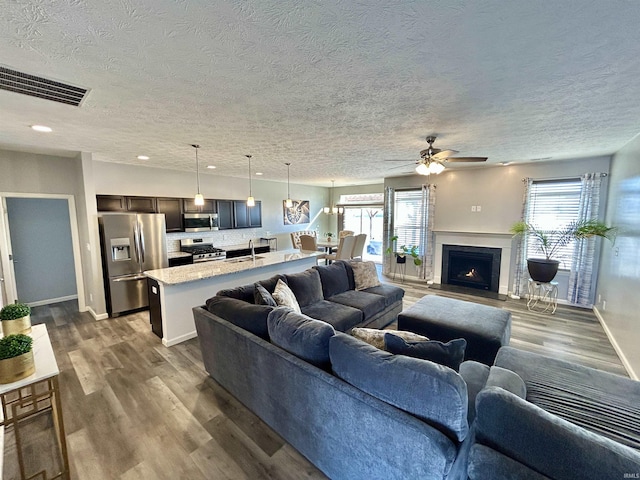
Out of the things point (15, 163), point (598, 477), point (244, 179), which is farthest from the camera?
point (244, 179)

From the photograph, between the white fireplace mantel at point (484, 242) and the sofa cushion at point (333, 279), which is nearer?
the sofa cushion at point (333, 279)

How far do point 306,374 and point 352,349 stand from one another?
1.19ft

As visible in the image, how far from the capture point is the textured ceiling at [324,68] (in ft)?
4.00

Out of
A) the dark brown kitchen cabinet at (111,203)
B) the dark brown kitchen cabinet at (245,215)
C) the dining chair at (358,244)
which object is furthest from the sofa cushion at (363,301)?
the dark brown kitchen cabinet at (111,203)

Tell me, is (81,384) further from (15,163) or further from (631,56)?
(631,56)

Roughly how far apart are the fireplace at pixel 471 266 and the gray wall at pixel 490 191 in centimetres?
36

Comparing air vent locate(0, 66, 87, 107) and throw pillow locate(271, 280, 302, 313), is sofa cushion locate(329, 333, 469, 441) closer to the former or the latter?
throw pillow locate(271, 280, 302, 313)

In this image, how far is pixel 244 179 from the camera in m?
7.01

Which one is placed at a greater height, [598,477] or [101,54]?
[101,54]

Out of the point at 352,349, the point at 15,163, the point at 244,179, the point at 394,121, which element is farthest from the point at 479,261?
the point at 15,163

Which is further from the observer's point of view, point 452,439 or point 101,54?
point 101,54

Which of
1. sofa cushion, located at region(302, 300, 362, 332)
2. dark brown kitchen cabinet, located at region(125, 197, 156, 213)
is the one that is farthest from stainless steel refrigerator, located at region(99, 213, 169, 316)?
sofa cushion, located at region(302, 300, 362, 332)

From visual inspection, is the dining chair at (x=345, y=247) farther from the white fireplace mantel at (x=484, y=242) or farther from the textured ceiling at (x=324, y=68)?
the textured ceiling at (x=324, y=68)

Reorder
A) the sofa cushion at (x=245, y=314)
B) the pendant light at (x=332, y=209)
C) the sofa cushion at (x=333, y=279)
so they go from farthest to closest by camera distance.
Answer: the pendant light at (x=332, y=209) → the sofa cushion at (x=333, y=279) → the sofa cushion at (x=245, y=314)
